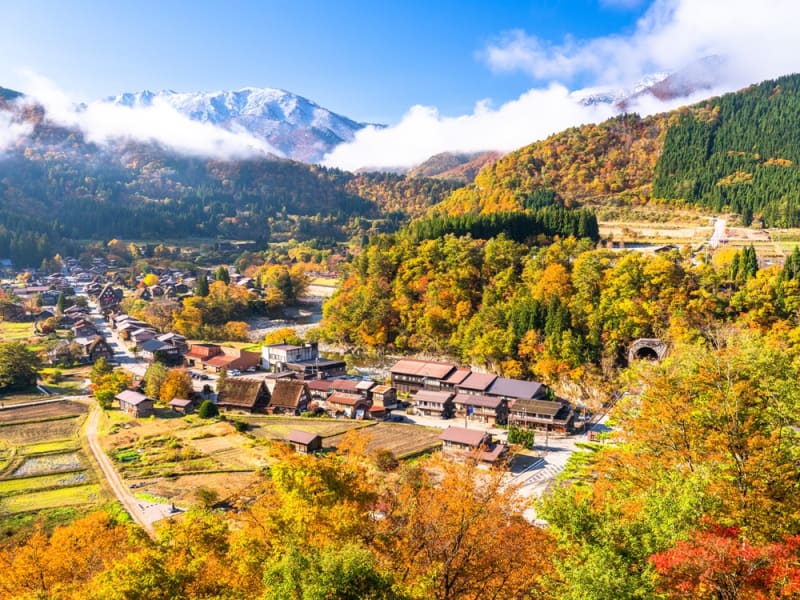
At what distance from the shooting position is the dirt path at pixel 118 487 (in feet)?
73.0

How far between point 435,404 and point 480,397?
337cm

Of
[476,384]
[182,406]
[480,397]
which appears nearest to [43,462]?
[182,406]

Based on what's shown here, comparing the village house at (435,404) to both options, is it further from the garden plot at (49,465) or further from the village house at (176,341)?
the village house at (176,341)

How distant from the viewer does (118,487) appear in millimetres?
25828

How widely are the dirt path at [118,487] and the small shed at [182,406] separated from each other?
5084mm

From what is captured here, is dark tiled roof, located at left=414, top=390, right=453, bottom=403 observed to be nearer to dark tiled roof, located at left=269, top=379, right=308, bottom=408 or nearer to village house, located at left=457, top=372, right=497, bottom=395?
village house, located at left=457, top=372, right=497, bottom=395

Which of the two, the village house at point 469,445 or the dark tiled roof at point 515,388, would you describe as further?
the dark tiled roof at point 515,388

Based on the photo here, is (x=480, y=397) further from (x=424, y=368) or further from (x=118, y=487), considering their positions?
(x=118, y=487)

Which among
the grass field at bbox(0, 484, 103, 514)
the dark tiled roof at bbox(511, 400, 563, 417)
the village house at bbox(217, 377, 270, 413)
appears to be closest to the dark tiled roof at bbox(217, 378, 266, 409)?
the village house at bbox(217, 377, 270, 413)

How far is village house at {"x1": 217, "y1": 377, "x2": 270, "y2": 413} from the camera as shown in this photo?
1522 inches

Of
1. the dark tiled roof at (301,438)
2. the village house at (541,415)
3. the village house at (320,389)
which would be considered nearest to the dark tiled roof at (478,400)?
the village house at (541,415)

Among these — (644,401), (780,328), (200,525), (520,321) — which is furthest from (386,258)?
(200,525)

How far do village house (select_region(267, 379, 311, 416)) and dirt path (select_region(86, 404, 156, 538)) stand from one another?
11465 millimetres

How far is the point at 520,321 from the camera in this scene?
4238 centimetres
